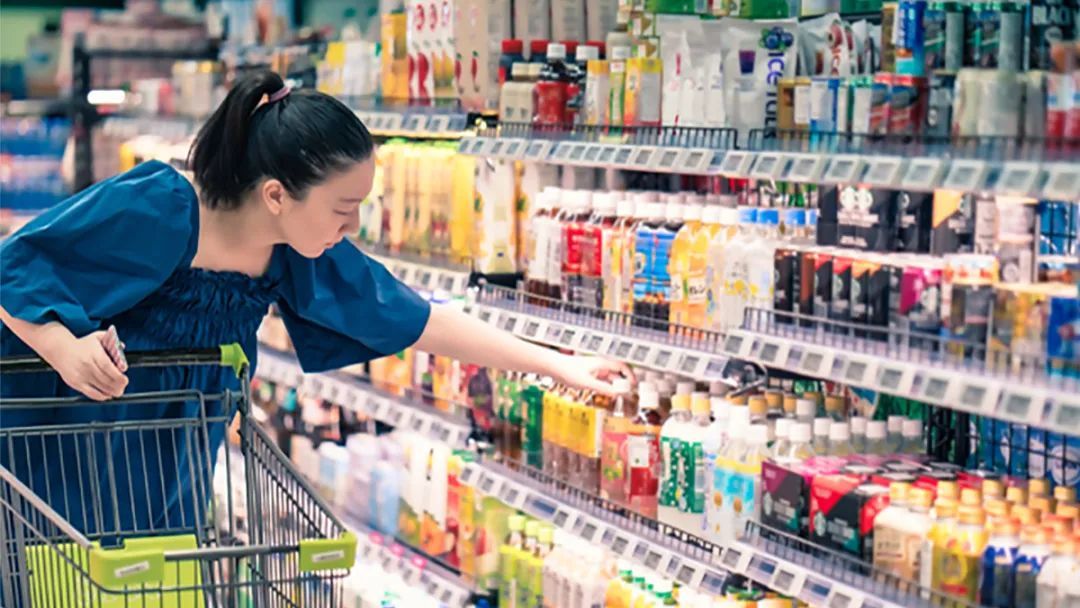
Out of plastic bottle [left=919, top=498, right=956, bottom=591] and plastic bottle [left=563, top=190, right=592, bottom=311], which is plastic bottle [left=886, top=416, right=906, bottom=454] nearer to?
plastic bottle [left=919, top=498, right=956, bottom=591]

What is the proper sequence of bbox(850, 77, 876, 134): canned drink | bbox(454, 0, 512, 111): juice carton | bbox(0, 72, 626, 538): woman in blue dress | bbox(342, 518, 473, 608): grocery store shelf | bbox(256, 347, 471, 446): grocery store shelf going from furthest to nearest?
bbox(256, 347, 471, 446): grocery store shelf → bbox(342, 518, 473, 608): grocery store shelf → bbox(454, 0, 512, 111): juice carton → bbox(850, 77, 876, 134): canned drink → bbox(0, 72, 626, 538): woman in blue dress

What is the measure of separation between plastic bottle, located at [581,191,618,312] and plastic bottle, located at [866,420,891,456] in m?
0.81

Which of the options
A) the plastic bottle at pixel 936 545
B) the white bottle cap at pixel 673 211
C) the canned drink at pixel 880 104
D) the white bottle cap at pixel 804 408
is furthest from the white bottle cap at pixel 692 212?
the plastic bottle at pixel 936 545

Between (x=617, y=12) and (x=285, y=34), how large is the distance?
131 inches

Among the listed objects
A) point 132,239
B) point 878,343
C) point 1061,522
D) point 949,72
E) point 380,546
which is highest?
point 949,72

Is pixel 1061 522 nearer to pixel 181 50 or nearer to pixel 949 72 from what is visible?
pixel 949 72

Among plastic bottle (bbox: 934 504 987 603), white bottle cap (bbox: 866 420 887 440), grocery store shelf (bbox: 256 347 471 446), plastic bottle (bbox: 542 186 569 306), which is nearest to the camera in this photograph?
plastic bottle (bbox: 934 504 987 603)

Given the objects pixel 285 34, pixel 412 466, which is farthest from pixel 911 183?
pixel 285 34

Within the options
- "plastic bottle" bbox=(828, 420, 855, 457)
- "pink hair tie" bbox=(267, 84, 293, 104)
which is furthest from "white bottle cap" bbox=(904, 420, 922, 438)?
"pink hair tie" bbox=(267, 84, 293, 104)

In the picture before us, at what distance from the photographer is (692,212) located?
386 cm

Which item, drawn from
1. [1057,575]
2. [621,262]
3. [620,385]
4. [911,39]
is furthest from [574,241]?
[1057,575]

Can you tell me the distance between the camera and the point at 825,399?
3750mm

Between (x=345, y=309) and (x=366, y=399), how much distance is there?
2051 mm

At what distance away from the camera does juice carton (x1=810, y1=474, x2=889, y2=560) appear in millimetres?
3186
